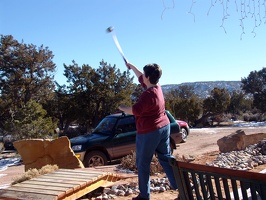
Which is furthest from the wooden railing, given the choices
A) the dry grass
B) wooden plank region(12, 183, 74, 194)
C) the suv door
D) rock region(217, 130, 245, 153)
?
rock region(217, 130, 245, 153)

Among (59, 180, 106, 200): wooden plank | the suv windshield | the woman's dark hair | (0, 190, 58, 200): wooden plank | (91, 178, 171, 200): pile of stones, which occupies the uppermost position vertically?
the woman's dark hair

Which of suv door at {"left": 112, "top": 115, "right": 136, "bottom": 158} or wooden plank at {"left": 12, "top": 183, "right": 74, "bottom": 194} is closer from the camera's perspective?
wooden plank at {"left": 12, "top": 183, "right": 74, "bottom": 194}

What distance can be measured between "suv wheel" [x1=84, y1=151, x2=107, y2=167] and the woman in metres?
4.83

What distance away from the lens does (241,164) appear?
708 centimetres

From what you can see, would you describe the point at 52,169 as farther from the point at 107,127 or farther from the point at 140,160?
the point at 107,127

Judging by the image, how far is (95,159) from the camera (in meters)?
9.26

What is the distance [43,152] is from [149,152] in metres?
4.32

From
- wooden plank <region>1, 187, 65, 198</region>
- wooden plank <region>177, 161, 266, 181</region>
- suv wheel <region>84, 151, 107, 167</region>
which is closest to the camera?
wooden plank <region>177, 161, 266, 181</region>

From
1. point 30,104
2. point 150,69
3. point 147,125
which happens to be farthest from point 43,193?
point 30,104

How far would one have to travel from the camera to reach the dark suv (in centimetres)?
909

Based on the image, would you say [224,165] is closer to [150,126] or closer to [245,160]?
[245,160]

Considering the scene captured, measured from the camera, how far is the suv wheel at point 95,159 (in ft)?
29.8

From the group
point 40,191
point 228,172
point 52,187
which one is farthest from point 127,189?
point 228,172

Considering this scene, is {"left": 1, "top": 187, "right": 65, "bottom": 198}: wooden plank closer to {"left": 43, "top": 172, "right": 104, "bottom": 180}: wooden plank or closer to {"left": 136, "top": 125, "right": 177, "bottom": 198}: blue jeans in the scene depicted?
{"left": 43, "top": 172, "right": 104, "bottom": 180}: wooden plank
